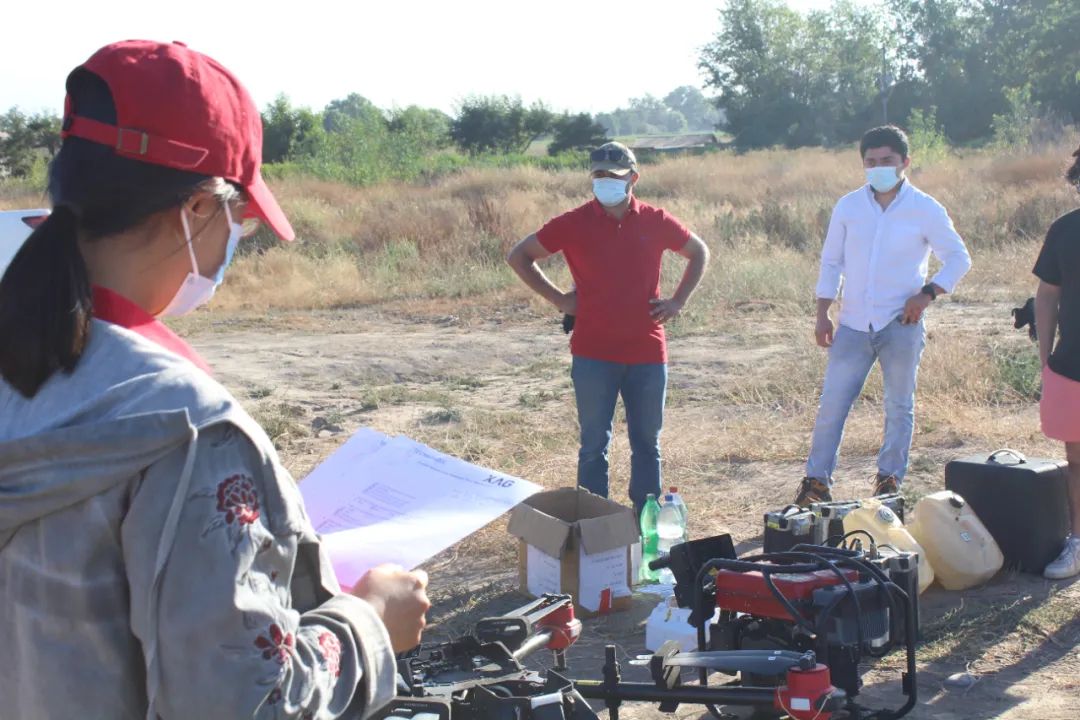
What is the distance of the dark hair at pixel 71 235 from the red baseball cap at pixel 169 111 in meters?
0.01

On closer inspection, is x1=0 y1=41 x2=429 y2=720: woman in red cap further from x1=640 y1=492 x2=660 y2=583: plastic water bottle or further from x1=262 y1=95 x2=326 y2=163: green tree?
x1=262 y1=95 x2=326 y2=163: green tree

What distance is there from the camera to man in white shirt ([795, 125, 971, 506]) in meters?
5.89

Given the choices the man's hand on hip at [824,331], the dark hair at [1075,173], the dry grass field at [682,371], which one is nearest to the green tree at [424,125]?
the dry grass field at [682,371]

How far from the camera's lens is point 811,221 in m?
18.7

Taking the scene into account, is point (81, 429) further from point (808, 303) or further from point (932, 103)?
point (932, 103)

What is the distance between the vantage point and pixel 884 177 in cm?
595

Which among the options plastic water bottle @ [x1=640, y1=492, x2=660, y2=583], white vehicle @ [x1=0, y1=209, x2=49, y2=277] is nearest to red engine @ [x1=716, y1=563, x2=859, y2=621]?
plastic water bottle @ [x1=640, y1=492, x2=660, y2=583]

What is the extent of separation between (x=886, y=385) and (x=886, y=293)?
→ 497 millimetres

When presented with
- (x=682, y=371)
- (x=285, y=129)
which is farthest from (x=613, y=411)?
(x=285, y=129)

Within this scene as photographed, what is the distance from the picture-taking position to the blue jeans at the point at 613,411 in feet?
18.4

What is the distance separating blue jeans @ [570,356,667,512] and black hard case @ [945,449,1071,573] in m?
1.51

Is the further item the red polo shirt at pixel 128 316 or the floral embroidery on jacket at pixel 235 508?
the red polo shirt at pixel 128 316

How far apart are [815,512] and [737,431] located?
3708 mm

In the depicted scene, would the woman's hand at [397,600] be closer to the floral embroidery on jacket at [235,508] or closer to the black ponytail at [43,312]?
the floral embroidery on jacket at [235,508]
